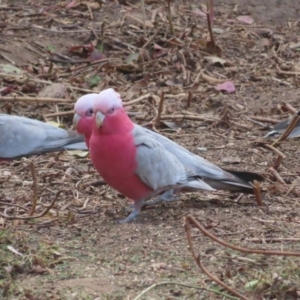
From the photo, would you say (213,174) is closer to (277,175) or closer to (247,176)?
(247,176)

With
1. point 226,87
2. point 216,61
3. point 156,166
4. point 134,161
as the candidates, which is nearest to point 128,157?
point 134,161

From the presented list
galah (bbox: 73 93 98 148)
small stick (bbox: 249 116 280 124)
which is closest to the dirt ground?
small stick (bbox: 249 116 280 124)

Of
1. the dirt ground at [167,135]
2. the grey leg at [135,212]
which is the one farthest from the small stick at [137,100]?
the grey leg at [135,212]

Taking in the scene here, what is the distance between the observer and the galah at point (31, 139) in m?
5.62

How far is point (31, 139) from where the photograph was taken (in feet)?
18.8

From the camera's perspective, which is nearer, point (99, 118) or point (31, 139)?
point (99, 118)

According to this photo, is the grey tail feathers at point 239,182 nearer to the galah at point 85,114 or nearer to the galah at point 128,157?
the galah at point 128,157

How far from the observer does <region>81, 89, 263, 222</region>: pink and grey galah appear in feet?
13.9

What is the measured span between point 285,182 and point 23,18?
4237 millimetres

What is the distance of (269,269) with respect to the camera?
353 cm

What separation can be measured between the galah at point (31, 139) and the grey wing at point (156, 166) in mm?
1254

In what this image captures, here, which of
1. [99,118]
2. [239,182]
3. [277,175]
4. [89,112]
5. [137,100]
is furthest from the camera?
[137,100]

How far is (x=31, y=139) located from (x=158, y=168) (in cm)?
162

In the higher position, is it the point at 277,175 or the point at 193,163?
the point at 193,163
